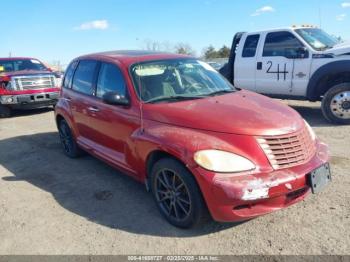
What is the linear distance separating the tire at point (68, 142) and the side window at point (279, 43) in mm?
4872

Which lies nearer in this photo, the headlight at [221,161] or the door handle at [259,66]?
the headlight at [221,161]

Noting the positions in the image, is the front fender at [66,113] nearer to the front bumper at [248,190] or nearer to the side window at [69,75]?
the side window at [69,75]

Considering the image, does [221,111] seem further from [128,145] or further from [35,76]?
[35,76]

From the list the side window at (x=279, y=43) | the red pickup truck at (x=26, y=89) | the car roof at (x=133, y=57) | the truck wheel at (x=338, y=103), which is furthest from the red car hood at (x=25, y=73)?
the truck wheel at (x=338, y=103)

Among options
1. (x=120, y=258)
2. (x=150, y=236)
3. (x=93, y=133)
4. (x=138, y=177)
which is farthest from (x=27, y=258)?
(x=93, y=133)

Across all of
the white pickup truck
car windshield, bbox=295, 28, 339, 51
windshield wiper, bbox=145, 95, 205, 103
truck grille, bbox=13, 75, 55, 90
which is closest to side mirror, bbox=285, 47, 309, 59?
the white pickup truck

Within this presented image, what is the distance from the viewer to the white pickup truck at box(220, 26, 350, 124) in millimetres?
7102

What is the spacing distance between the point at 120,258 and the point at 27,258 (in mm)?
868

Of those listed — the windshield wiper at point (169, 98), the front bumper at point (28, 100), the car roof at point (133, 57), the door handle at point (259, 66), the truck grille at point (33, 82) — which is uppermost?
the car roof at point (133, 57)

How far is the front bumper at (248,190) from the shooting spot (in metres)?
2.92

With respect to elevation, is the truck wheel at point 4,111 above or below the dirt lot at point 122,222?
below

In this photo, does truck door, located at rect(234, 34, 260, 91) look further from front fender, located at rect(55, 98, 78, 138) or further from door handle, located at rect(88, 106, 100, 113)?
door handle, located at rect(88, 106, 100, 113)

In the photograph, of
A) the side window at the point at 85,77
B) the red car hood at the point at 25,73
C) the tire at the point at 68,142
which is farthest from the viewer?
the red car hood at the point at 25,73

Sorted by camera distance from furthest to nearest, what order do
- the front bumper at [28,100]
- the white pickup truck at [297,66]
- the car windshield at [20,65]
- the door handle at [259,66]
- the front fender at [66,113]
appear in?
the car windshield at [20,65]
the front bumper at [28,100]
the door handle at [259,66]
the white pickup truck at [297,66]
the front fender at [66,113]
